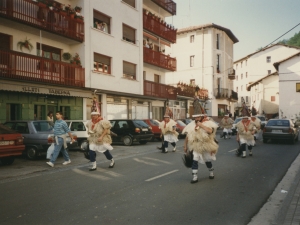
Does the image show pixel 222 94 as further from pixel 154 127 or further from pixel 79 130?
pixel 79 130

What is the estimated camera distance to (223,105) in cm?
4912

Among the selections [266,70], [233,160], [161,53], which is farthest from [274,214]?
[266,70]

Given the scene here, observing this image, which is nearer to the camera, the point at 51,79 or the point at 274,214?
the point at 274,214

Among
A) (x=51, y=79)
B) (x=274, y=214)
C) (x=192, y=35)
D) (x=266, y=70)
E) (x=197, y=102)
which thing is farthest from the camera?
(x=266, y=70)

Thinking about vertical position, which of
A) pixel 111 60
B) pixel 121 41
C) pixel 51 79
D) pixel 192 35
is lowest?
pixel 51 79

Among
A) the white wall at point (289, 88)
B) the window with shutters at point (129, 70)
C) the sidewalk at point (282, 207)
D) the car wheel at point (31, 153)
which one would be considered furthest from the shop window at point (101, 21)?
the white wall at point (289, 88)

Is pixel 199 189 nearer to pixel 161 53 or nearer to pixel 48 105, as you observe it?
pixel 48 105

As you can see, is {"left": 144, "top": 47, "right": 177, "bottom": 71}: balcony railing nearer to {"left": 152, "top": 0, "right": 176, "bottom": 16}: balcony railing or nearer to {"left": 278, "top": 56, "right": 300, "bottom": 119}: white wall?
{"left": 152, "top": 0, "right": 176, "bottom": 16}: balcony railing

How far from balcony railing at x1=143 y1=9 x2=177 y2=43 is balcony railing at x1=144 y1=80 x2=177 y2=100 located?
481 centimetres

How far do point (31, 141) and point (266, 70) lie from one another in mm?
61408

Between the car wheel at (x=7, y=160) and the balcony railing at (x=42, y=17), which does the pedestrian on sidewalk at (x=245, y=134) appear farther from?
the balcony railing at (x=42, y=17)

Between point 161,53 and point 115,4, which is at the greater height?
point 115,4

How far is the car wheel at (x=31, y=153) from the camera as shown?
41.3 ft

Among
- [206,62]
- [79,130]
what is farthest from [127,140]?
[206,62]
